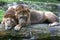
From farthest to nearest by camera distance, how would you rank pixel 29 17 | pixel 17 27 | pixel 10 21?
1. pixel 29 17
2. pixel 10 21
3. pixel 17 27

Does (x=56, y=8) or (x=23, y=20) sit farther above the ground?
(x=23, y=20)

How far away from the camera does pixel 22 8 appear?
17.3 feet

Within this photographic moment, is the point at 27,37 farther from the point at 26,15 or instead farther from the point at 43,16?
the point at 43,16

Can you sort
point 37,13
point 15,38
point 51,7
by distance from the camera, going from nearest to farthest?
point 15,38
point 37,13
point 51,7

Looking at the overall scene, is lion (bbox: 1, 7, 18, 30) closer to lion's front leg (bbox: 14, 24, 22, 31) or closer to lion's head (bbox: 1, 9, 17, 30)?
lion's head (bbox: 1, 9, 17, 30)

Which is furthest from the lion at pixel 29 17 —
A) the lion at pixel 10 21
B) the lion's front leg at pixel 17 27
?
the lion at pixel 10 21

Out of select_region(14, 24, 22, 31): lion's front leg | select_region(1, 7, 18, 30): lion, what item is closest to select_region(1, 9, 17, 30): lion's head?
select_region(1, 7, 18, 30): lion

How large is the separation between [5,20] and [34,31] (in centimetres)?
73

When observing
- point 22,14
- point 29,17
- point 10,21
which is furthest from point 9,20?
point 29,17

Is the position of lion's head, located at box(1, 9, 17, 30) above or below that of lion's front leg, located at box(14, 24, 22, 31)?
above

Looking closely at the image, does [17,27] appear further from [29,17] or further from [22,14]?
[29,17]

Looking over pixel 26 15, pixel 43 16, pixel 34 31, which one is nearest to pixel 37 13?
pixel 43 16

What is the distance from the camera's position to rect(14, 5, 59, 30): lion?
208 inches

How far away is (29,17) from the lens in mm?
5590
